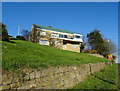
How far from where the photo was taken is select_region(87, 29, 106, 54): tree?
4103 centimetres

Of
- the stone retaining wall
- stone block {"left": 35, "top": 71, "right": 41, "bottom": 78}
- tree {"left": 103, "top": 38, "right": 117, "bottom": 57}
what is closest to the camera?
the stone retaining wall

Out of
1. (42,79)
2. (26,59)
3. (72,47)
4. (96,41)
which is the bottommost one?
(42,79)

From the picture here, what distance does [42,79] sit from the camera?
409cm

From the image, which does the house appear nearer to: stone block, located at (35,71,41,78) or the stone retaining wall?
the stone retaining wall

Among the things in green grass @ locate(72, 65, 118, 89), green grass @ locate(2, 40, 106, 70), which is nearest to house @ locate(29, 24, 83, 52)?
green grass @ locate(2, 40, 106, 70)

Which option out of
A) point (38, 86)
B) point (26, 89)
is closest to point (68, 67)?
point (38, 86)

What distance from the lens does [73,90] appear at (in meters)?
5.13

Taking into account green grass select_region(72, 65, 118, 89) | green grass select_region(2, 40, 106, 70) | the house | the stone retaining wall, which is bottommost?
green grass select_region(72, 65, 118, 89)

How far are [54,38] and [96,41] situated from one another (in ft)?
65.4

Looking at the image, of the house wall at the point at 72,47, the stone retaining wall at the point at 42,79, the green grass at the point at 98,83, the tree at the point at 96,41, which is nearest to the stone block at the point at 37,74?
the stone retaining wall at the point at 42,79

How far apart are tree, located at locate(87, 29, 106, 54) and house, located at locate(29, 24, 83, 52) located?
28.0 feet

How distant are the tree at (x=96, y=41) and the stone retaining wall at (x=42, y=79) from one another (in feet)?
123

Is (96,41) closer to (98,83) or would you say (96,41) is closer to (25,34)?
(25,34)

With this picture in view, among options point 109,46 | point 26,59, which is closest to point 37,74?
point 26,59
